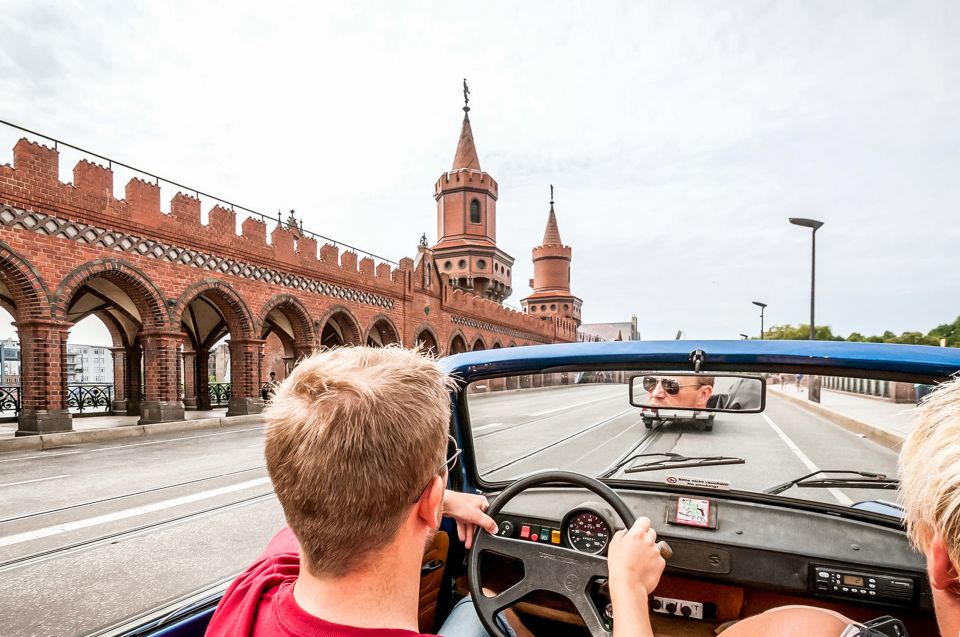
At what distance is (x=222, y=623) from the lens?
1118 mm

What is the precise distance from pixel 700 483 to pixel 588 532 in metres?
0.58

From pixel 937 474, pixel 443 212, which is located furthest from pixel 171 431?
pixel 443 212

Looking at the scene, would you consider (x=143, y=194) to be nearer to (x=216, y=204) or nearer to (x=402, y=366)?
(x=216, y=204)

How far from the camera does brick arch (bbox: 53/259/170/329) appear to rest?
41.3 feet

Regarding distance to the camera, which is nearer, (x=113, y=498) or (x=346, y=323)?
(x=113, y=498)

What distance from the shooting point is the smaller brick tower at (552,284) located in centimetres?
6122

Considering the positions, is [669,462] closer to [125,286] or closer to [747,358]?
[747,358]

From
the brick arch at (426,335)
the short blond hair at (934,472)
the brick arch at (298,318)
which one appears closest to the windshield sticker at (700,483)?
the short blond hair at (934,472)

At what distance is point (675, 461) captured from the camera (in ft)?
7.20

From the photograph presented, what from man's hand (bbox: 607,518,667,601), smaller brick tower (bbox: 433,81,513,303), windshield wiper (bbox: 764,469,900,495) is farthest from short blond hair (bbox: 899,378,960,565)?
smaller brick tower (bbox: 433,81,513,303)

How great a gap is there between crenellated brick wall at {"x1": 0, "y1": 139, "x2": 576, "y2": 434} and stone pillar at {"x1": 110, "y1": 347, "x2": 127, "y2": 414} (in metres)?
0.09

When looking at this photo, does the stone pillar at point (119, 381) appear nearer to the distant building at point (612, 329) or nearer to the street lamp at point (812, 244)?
the street lamp at point (812, 244)

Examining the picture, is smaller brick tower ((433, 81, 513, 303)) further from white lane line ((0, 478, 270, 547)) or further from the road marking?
the road marking

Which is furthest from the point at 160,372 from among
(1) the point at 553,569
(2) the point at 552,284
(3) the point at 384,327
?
(2) the point at 552,284
